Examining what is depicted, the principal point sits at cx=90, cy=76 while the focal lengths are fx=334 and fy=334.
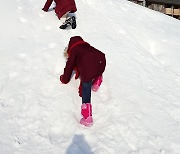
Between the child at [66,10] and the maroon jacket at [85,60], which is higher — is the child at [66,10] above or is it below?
below

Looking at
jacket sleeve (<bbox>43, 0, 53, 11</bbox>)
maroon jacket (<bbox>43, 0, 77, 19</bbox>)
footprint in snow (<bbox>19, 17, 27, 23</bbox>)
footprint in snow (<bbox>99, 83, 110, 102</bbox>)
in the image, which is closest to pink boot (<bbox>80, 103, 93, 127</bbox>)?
footprint in snow (<bbox>99, 83, 110, 102</bbox>)

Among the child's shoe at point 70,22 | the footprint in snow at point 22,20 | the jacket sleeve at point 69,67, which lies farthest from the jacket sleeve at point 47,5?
the jacket sleeve at point 69,67

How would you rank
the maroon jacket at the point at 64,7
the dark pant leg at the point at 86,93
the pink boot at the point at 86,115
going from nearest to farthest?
1. the pink boot at the point at 86,115
2. the dark pant leg at the point at 86,93
3. the maroon jacket at the point at 64,7

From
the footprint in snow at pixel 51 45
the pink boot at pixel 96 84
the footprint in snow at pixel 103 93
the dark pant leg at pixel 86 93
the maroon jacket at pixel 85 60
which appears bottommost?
the footprint in snow at pixel 103 93

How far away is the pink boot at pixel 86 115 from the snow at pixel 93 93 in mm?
80

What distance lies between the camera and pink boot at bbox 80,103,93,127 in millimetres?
4148

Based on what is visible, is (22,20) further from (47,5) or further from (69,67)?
(69,67)

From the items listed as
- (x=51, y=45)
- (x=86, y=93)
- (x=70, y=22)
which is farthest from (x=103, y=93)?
(x=70, y=22)

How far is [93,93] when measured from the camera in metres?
4.84

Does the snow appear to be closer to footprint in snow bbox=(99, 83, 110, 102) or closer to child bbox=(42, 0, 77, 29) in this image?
footprint in snow bbox=(99, 83, 110, 102)

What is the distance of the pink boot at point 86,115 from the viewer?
13.6 feet

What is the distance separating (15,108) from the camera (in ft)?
14.3

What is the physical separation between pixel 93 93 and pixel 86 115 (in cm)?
72

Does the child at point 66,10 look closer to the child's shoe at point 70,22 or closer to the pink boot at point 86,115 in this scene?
the child's shoe at point 70,22
